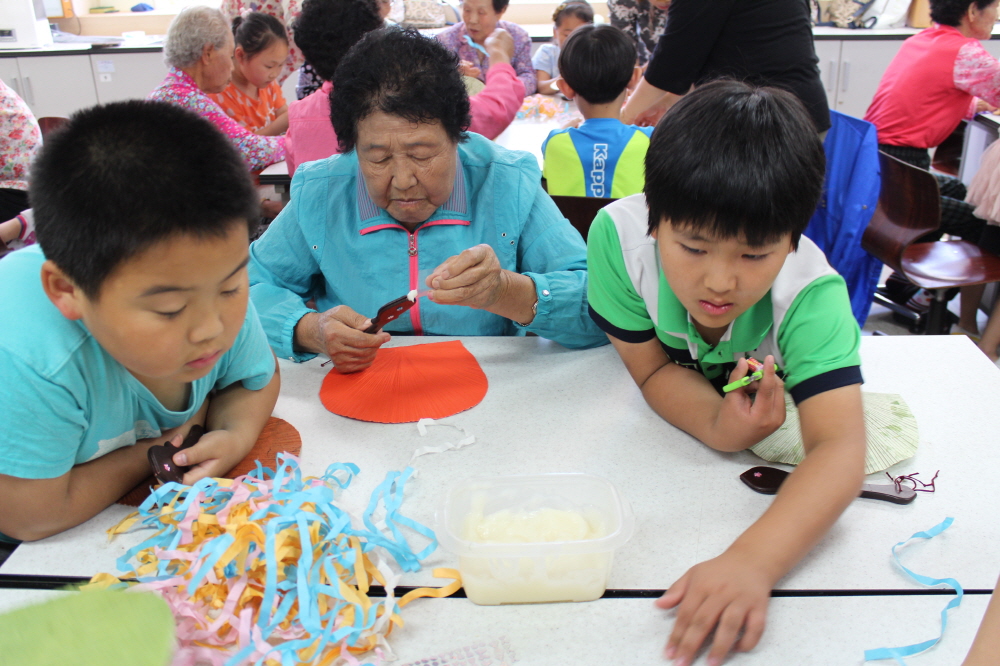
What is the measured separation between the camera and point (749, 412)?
108cm

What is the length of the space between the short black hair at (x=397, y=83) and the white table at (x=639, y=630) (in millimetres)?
952

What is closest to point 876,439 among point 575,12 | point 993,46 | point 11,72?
point 575,12

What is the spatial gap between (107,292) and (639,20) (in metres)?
5.08

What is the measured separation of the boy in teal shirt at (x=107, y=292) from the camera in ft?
2.87

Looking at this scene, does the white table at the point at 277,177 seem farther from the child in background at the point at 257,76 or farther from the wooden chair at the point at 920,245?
the wooden chair at the point at 920,245

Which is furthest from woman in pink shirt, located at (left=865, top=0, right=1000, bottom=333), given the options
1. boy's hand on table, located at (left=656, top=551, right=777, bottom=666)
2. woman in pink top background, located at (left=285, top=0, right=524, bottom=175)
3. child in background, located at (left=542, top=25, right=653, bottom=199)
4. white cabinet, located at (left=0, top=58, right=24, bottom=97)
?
white cabinet, located at (left=0, top=58, right=24, bottom=97)

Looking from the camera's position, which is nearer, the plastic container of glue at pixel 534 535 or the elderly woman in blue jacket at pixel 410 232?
the plastic container of glue at pixel 534 535

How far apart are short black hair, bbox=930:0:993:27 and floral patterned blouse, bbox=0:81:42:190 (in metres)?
4.06

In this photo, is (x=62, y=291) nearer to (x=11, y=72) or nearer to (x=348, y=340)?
(x=348, y=340)

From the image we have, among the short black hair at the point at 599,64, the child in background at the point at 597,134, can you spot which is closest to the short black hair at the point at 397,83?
the child in background at the point at 597,134

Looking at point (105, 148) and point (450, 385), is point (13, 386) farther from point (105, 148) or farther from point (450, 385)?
point (450, 385)

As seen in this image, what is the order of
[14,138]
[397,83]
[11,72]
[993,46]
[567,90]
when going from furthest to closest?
[11,72], [993,46], [567,90], [14,138], [397,83]

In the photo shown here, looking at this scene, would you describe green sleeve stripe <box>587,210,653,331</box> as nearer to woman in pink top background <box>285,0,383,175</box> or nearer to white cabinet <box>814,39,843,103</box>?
woman in pink top background <box>285,0,383,175</box>

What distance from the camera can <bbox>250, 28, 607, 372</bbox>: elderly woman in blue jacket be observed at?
1.44 metres
